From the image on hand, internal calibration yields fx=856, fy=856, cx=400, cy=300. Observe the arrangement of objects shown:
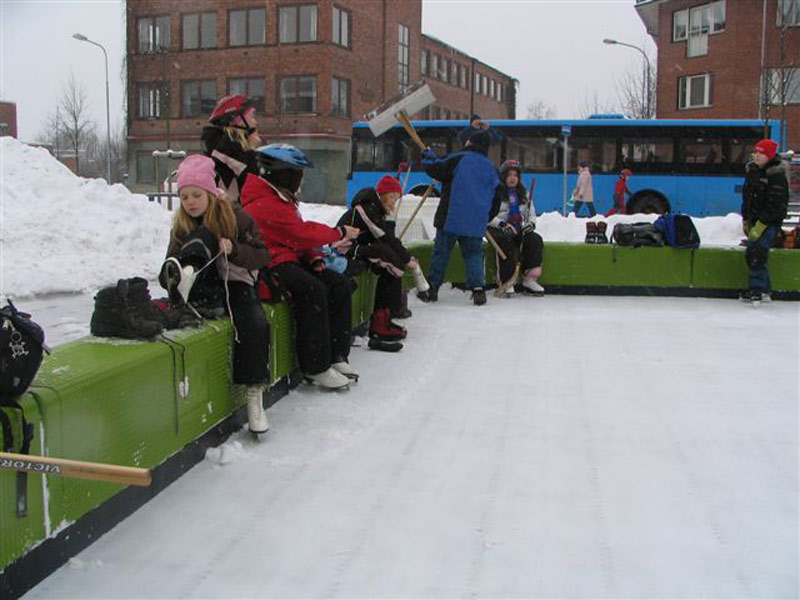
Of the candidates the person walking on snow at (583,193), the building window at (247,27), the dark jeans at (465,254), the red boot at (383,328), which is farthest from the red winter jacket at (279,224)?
the building window at (247,27)

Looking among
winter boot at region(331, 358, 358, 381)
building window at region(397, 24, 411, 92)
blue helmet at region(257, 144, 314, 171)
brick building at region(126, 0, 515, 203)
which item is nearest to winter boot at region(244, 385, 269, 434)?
winter boot at region(331, 358, 358, 381)

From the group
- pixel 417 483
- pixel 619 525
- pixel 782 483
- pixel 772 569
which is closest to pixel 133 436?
pixel 417 483

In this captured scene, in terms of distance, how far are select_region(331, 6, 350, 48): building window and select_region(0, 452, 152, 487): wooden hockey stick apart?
1603 inches

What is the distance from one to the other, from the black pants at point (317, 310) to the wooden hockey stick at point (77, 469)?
2703mm

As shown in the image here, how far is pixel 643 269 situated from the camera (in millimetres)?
10312

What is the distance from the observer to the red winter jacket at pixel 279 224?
5168mm

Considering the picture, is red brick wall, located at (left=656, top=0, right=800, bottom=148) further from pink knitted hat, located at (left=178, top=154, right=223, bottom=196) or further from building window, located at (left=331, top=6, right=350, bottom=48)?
pink knitted hat, located at (left=178, top=154, right=223, bottom=196)

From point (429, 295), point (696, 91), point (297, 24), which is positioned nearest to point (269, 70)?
point (297, 24)

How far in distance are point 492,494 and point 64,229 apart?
10041 mm

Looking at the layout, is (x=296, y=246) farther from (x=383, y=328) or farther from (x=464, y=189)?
(x=464, y=189)

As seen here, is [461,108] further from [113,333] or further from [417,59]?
[113,333]

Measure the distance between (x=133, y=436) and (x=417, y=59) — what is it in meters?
49.3

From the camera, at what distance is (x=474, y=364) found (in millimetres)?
6660

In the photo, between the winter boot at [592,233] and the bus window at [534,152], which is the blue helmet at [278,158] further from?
the bus window at [534,152]
